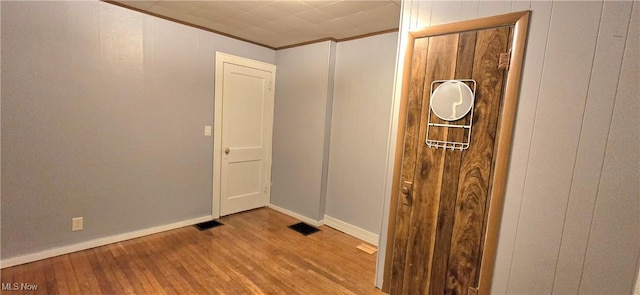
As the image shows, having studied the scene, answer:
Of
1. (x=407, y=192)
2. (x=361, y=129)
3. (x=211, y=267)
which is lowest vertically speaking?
(x=211, y=267)

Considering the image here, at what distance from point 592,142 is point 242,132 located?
320 centimetres

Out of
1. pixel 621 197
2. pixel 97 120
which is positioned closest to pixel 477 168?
pixel 621 197

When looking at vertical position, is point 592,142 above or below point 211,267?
above

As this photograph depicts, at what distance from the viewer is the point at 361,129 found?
3.01m

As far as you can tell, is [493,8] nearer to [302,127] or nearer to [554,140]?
[554,140]

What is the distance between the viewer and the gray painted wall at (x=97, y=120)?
6.89ft

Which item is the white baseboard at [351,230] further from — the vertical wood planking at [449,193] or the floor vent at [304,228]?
the vertical wood planking at [449,193]

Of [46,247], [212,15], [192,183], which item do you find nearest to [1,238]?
[46,247]

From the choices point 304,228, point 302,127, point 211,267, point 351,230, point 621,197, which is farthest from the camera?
point 302,127

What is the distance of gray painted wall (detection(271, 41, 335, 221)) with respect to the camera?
324 centimetres

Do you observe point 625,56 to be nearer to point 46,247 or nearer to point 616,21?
point 616,21

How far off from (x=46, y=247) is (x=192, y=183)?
1262 mm

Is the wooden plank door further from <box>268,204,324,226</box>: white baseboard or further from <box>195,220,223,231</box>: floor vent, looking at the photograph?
<box>195,220,223,231</box>: floor vent

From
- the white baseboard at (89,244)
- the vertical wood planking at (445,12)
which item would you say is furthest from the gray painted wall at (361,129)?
the white baseboard at (89,244)
